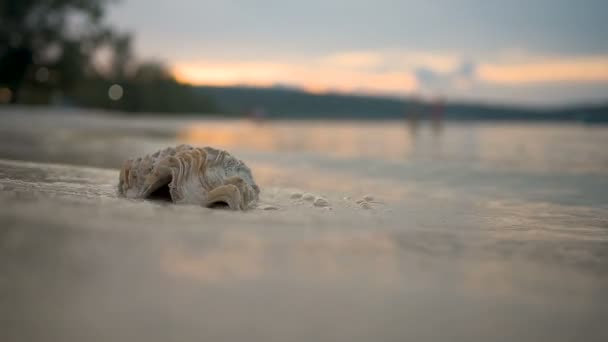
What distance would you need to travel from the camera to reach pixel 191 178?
3818 millimetres

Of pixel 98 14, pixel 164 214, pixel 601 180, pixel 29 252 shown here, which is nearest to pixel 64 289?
pixel 29 252

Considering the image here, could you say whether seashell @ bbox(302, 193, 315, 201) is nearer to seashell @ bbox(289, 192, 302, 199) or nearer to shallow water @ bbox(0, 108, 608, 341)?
seashell @ bbox(289, 192, 302, 199)

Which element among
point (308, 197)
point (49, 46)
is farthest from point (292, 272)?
point (49, 46)

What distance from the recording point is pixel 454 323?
175cm

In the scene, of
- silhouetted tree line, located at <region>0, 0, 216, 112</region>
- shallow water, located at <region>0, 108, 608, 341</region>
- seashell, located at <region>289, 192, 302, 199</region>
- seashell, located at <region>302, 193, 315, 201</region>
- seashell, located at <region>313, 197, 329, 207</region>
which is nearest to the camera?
shallow water, located at <region>0, 108, 608, 341</region>

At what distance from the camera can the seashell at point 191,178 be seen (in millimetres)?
3689

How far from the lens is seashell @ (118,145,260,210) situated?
3689 mm

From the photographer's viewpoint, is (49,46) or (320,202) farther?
(49,46)

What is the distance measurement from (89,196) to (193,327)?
8.17 feet

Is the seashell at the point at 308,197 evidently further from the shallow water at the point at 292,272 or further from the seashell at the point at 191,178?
the seashell at the point at 191,178

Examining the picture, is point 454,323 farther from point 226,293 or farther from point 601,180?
point 601,180

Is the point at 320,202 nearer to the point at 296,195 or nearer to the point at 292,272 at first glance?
the point at 296,195

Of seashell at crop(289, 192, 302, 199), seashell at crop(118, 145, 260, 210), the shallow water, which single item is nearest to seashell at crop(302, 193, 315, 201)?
A: seashell at crop(289, 192, 302, 199)

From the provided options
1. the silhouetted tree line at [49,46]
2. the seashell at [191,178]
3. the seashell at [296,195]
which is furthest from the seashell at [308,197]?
the silhouetted tree line at [49,46]
